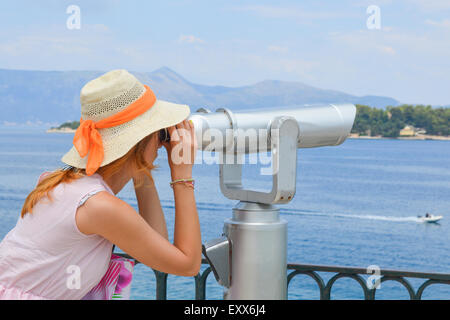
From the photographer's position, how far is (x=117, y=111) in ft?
4.87

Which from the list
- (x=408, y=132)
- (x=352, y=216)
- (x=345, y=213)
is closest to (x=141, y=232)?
Answer: (x=352, y=216)

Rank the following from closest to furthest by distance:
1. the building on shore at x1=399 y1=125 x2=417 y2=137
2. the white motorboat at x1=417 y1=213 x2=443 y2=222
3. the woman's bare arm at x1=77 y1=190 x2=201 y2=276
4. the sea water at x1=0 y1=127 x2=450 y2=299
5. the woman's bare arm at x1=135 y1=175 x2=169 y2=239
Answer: the woman's bare arm at x1=77 y1=190 x2=201 y2=276, the woman's bare arm at x1=135 y1=175 x2=169 y2=239, the sea water at x1=0 y1=127 x2=450 y2=299, the white motorboat at x1=417 y1=213 x2=443 y2=222, the building on shore at x1=399 y1=125 x2=417 y2=137

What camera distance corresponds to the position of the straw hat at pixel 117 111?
1.46m

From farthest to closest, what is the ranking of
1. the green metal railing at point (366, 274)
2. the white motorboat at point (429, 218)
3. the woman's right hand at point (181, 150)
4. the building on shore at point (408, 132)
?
the building on shore at point (408, 132) → the white motorboat at point (429, 218) → the green metal railing at point (366, 274) → the woman's right hand at point (181, 150)

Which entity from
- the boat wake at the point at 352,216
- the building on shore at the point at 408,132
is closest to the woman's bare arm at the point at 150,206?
the boat wake at the point at 352,216

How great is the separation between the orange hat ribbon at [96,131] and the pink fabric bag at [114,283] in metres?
0.27

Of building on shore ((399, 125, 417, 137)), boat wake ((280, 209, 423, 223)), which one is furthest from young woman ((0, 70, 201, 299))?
building on shore ((399, 125, 417, 137))

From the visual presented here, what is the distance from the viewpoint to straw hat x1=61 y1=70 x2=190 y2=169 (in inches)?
57.4

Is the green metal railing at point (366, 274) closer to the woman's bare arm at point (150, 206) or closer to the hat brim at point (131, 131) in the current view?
the woman's bare arm at point (150, 206)

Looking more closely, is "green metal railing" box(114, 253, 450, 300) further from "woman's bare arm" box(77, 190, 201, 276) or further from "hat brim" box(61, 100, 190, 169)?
"hat brim" box(61, 100, 190, 169)
